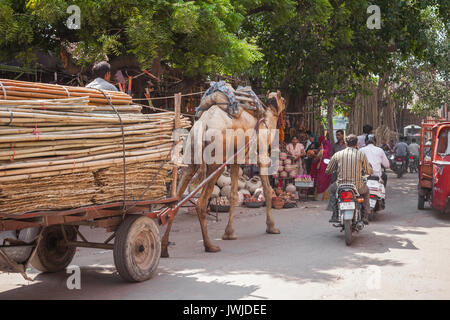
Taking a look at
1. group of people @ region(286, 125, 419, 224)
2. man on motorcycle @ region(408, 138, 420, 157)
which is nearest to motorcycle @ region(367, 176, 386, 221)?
group of people @ region(286, 125, 419, 224)

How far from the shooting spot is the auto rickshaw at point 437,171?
32.6 ft

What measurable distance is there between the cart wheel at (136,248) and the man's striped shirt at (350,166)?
3.49m

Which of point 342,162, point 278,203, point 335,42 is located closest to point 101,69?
point 342,162

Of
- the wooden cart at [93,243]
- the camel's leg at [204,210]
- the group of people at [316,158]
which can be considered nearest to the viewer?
the wooden cart at [93,243]

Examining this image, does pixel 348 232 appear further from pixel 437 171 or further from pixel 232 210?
pixel 437 171

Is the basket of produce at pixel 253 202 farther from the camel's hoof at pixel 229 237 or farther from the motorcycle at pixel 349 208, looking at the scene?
the motorcycle at pixel 349 208

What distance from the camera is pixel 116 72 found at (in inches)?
379

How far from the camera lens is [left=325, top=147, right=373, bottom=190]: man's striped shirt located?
26.1 ft

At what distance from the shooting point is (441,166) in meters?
10.0

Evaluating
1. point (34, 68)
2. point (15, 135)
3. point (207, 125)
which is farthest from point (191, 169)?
point (34, 68)

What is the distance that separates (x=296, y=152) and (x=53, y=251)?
8.36 metres

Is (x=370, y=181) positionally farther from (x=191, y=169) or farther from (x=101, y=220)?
(x=101, y=220)

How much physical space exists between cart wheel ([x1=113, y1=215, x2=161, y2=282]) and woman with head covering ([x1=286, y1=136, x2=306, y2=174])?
8045 millimetres

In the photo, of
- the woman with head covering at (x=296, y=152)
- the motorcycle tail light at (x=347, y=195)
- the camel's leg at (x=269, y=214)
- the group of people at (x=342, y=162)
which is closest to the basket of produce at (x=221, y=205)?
the group of people at (x=342, y=162)
